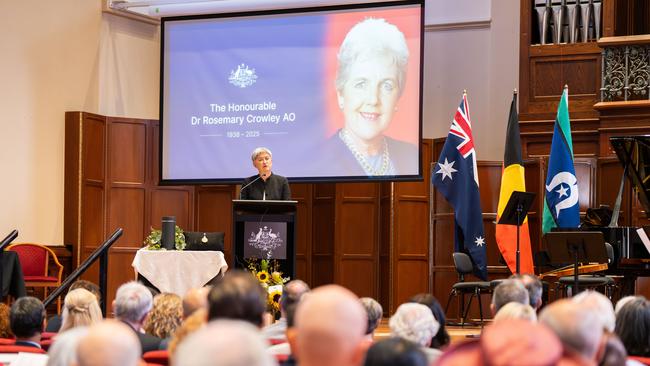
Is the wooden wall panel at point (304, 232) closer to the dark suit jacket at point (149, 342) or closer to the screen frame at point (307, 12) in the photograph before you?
the screen frame at point (307, 12)

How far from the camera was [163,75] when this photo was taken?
11727 mm

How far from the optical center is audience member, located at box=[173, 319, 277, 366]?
62.3 inches

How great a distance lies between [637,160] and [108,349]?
23.4ft

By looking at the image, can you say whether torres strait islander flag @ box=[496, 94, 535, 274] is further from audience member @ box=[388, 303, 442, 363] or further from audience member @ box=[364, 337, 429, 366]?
audience member @ box=[364, 337, 429, 366]

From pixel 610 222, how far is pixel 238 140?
4.18 m

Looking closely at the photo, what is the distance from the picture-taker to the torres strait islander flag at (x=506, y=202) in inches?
421

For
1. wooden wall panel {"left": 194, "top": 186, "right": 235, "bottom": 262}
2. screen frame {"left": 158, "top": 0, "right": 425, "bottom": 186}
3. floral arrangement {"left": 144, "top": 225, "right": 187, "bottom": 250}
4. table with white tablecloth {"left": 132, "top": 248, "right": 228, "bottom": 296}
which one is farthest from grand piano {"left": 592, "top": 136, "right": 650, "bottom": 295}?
wooden wall panel {"left": 194, "top": 186, "right": 235, "bottom": 262}

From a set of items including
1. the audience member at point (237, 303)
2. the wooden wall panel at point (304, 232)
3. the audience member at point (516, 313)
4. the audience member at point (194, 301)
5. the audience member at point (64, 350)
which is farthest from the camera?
the wooden wall panel at point (304, 232)

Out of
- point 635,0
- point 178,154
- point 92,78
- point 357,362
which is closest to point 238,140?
point 178,154

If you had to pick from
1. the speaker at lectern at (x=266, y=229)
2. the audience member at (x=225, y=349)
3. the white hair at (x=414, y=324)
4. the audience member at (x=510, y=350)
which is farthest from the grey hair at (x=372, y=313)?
the speaker at lectern at (x=266, y=229)

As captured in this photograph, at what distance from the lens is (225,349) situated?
1.59 meters

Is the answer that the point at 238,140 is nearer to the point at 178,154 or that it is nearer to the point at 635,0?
A: the point at 178,154

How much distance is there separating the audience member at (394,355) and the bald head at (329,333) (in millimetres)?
225

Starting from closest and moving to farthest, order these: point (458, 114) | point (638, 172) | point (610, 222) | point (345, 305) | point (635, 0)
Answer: point (345, 305)
point (638, 172)
point (610, 222)
point (458, 114)
point (635, 0)
